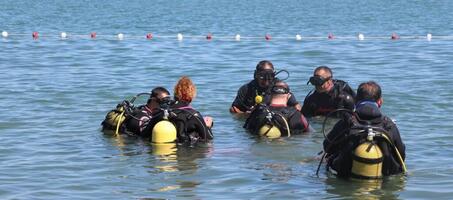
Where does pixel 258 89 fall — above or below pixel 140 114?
above

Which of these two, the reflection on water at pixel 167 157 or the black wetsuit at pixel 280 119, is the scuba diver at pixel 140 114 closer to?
the reflection on water at pixel 167 157

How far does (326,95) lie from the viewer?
13.5 m

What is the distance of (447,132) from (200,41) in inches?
687

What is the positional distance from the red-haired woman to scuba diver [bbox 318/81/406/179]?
7.47ft

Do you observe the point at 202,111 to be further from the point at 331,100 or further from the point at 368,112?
the point at 368,112

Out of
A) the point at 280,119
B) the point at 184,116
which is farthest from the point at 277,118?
the point at 184,116

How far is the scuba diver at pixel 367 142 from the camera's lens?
9000 mm

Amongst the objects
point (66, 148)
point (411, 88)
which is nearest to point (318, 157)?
point (66, 148)

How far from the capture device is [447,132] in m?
13.0

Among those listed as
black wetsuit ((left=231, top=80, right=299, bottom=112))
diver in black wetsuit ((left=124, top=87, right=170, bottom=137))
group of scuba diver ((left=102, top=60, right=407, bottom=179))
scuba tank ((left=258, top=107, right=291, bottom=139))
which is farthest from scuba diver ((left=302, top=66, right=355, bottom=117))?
diver in black wetsuit ((left=124, top=87, right=170, bottom=137))

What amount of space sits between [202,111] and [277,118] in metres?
3.47

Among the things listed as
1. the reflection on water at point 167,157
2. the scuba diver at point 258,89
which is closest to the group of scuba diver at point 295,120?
the scuba diver at point 258,89

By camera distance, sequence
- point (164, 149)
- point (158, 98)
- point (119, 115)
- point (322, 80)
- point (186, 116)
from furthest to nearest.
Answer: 1. point (322, 80)
2. point (119, 115)
3. point (158, 98)
4. point (164, 149)
5. point (186, 116)

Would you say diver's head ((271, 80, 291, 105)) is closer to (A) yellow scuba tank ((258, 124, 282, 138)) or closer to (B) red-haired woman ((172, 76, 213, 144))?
(A) yellow scuba tank ((258, 124, 282, 138))
